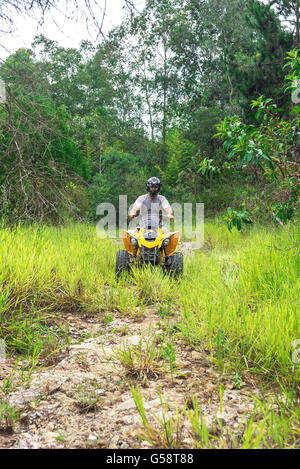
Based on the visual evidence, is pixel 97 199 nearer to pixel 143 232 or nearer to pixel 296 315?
pixel 143 232

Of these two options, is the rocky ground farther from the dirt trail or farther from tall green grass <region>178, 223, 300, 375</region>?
tall green grass <region>178, 223, 300, 375</region>

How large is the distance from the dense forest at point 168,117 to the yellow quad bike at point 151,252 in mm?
975

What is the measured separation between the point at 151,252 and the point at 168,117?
72.2 ft

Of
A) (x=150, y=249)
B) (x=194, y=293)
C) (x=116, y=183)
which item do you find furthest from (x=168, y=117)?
(x=194, y=293)

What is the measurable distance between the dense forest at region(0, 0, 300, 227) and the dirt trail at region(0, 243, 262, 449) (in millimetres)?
1948

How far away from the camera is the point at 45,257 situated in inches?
161

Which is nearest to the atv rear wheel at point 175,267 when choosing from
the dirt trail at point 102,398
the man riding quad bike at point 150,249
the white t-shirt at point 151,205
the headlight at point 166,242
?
the man riding quad bike at point 150,249

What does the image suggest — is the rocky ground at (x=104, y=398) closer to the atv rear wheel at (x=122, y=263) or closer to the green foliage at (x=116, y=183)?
the atv rear wheel at (x=122, y=263)

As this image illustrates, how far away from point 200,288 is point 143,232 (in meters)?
1.49

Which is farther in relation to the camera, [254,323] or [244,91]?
[244,91]

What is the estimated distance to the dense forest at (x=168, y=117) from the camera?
14.7 feet
